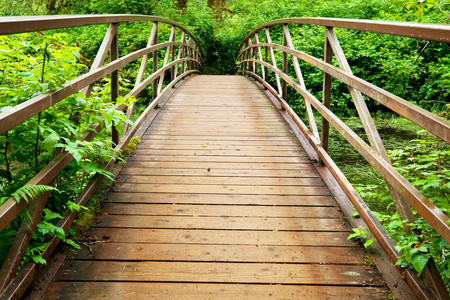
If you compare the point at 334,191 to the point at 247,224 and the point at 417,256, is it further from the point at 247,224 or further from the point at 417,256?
the point at 417,256

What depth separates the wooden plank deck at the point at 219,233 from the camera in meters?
1.92

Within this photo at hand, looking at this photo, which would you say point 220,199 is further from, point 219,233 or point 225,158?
point 225,158

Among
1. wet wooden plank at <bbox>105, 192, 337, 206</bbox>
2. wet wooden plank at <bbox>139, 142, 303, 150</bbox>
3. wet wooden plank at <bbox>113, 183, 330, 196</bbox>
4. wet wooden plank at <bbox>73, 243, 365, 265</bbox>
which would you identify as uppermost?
wet wooden plank at <bbox>139, 142, 303, 150</bbox>

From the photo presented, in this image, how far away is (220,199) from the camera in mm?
2811

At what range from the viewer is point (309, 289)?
1.91 metres

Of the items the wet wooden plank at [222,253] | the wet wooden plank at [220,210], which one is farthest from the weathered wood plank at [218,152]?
the wet wooden plank at [222,253]

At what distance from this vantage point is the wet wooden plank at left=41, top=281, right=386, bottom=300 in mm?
1846

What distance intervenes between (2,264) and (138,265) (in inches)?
25.0

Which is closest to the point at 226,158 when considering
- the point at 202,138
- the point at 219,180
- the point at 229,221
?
the point at 219,180

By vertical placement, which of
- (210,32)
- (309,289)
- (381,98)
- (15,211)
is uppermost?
(210,32)

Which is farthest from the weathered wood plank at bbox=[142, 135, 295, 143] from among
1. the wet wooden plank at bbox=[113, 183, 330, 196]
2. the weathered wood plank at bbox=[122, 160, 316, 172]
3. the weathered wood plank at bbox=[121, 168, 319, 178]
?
the wet wooden plank at bbox=[113, 183, 330, 196]

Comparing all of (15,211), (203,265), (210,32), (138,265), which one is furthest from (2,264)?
(210,32)

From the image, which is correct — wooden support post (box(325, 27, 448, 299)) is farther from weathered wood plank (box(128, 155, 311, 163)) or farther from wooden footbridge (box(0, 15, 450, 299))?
weathered wood plank (box(128, 155, 311, 163))

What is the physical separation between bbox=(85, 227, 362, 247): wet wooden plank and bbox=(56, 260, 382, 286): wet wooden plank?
211mm
